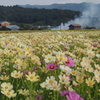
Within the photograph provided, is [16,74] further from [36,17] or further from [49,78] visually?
[36,17]

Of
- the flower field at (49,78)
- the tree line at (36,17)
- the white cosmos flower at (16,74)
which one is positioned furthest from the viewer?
the tree line at (36,17)

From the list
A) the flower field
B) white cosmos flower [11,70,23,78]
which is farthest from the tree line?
white cosmos flower [11,70,23,78]

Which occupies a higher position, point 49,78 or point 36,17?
point 49,78

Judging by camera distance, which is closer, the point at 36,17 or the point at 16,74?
the point at 16,74

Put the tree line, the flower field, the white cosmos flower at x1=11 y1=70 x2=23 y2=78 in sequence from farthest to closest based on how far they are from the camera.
→ the tree line < the white cosmos flower at x1=11 y1=70 x2=23 y2=78 < the flower field

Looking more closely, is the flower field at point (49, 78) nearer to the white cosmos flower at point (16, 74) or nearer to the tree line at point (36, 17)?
the white cosmos flower at point (16, 74)

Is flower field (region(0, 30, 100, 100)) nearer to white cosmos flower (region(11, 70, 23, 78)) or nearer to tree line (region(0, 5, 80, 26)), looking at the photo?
white cosmos flower (region(11, 70, 23, 78))

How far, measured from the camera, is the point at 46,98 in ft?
5.17

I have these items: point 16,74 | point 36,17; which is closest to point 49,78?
point 16,74

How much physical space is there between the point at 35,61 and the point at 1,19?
12734 centimetres

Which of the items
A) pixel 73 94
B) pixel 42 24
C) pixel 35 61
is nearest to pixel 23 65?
pixel 35 61

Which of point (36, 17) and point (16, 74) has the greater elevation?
point (16, 74)

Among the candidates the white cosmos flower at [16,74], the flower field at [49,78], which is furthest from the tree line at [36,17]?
the white cosmos flower at [16,74]

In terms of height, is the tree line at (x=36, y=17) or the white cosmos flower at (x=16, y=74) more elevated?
the white cosmos flower at (x=16, y=74)
